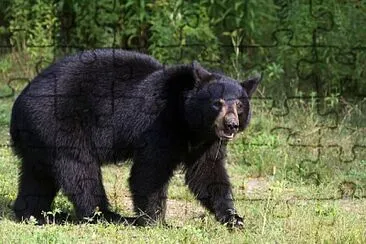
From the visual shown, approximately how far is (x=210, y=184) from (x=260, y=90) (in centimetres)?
400

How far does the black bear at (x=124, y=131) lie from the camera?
700 cm

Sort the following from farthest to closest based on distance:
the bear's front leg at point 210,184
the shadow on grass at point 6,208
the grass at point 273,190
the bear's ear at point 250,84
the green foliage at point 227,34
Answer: the green foliage at point 227,34 → the shadow on grass at point 6,208 → the bear's front leg at point 210,184 → the bear's ear at point 250,84 → the grass at point 273,190

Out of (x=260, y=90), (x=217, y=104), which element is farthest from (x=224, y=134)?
(x=260, y=90)

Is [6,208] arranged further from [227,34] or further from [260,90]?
[227,34]

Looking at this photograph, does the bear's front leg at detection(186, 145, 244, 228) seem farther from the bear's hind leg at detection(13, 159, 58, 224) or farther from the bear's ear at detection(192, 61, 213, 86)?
the bear's hind leg at detection(13, 159, 58, 224)

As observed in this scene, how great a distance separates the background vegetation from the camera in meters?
6.64

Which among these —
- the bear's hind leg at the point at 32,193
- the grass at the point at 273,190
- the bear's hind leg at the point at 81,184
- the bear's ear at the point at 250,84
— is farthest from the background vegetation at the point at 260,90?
the bear's ear at the point at 250,84

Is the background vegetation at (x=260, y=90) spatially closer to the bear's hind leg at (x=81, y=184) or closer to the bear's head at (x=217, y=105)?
the bear's hind leg at (x=81, y=184)

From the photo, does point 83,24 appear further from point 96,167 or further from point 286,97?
point 96,167

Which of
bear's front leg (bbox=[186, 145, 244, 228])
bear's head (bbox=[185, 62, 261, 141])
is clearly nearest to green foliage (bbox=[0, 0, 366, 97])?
bear's front leg (bbox=[186, 145, 244, 228])

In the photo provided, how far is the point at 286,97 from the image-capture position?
10781mm

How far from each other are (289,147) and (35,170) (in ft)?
10.6

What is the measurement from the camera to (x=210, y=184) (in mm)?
7242

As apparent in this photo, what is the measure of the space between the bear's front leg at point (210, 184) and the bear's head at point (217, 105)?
1.01 feet
